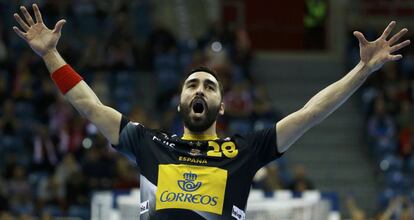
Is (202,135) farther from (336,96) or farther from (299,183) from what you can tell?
(299,183)

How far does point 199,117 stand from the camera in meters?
6.38

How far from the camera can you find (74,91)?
6.44 meters

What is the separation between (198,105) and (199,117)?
0.27 ft

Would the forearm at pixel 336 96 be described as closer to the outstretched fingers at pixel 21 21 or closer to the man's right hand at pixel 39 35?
the man's right hand at pixel 39 35

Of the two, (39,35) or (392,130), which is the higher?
(392,130)

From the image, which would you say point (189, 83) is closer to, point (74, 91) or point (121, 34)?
point (74, 91)

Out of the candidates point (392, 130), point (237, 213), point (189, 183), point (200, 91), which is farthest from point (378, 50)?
point (392, 130)

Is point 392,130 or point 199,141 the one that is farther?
point 392,130

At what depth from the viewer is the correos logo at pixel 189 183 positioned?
6.18 m

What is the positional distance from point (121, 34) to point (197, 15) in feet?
12.0

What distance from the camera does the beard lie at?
637cm

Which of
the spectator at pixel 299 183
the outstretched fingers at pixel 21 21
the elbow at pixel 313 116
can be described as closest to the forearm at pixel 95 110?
the outstretched fingers at pixel 21 21

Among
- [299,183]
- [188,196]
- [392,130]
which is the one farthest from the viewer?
[392,130]

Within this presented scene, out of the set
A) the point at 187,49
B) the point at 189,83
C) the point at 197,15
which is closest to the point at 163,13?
the point at 197,15
